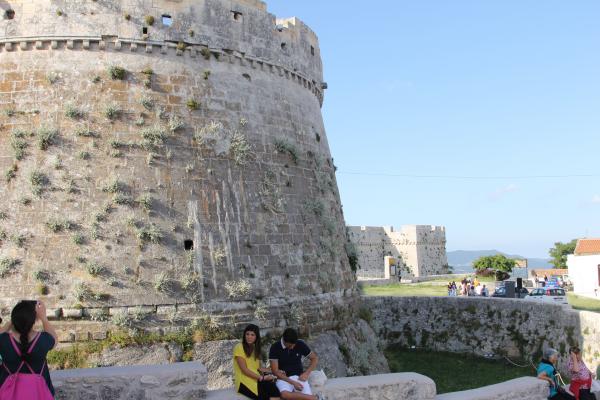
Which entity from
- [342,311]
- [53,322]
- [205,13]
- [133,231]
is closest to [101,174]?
[133,231]

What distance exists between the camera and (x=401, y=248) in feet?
157

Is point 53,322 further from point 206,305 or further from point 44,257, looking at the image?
point 206,305

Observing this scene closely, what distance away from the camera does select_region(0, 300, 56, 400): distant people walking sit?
4.46 meters

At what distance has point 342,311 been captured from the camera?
492 inches

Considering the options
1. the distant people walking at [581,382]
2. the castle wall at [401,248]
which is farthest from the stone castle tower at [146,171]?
the castle wall at [401,248]

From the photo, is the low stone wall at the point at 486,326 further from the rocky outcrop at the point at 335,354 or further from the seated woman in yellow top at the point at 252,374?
the seated woman in yellow top at the point at 252,374

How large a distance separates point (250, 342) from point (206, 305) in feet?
13.4

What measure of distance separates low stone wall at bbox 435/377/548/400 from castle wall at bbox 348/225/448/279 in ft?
128

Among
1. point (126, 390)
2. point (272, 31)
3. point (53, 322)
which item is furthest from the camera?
point (272, 31)

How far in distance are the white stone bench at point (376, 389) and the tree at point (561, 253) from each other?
62722 millimetres

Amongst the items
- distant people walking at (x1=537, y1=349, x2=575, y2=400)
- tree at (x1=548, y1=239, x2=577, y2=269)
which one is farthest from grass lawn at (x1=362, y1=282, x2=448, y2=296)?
tree at (x1=548, y1=239, x2=577, y2=269)

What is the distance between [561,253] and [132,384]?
217 feet

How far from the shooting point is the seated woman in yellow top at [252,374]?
19.3 ft

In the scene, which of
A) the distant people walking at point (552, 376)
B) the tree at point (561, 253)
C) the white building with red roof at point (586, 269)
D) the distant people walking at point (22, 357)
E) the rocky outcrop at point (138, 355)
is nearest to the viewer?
the distant people walking at point (22, 357)
